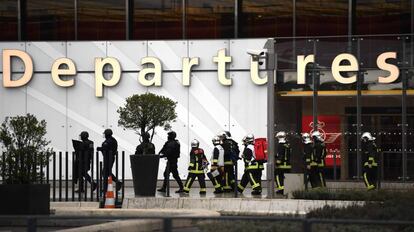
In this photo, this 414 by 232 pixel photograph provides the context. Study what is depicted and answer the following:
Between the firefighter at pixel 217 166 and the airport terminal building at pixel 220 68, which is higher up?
the airport terminal building at pixel 220 68

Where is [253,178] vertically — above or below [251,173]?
below

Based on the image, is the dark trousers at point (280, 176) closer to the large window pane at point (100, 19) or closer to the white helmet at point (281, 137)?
the white helmet at point (281, 137)

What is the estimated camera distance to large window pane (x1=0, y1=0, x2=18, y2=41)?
114 ft

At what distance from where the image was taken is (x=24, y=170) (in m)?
19.9

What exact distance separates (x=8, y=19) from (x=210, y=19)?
22.2ft

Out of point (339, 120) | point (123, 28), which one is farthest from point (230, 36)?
point (339, 120)

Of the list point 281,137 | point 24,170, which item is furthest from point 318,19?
point 24,170

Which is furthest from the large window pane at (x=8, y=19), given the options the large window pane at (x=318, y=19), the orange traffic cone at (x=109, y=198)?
the orange traffic cone at (x=109, y=198)

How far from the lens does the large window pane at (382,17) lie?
33.2 m

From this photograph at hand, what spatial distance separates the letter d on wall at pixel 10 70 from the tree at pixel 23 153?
1231 centimetres

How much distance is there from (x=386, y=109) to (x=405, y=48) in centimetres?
178

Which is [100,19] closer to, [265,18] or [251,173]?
[265,18]

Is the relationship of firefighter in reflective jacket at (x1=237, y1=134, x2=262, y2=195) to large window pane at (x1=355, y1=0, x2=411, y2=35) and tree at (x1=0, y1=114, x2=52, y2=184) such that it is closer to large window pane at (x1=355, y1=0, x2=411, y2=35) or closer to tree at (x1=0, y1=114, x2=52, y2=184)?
tree at (x1=0, y1=114, x2=52, y2=184)

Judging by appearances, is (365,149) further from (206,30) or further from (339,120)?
(206,30)
